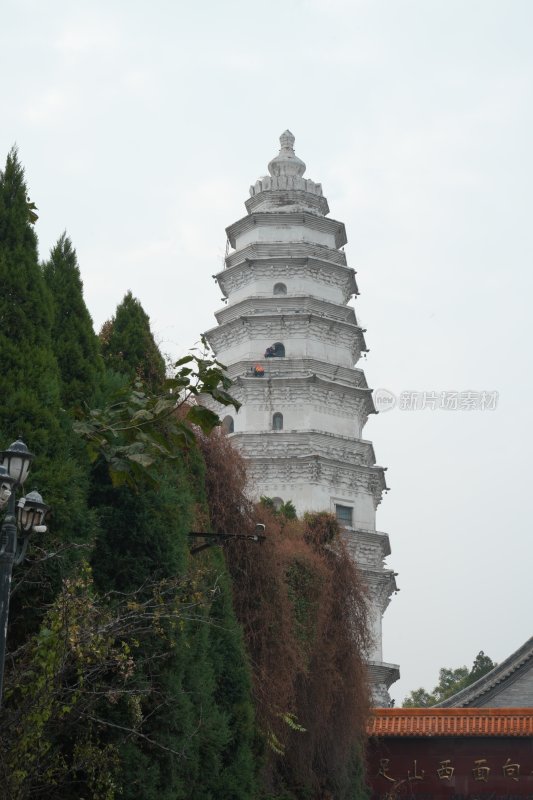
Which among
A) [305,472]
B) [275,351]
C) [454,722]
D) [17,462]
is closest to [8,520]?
[17,462]

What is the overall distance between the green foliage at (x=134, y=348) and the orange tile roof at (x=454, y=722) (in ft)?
43.6

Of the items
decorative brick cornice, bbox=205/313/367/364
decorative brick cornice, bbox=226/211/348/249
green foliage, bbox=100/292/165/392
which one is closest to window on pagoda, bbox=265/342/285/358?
decorative brick cornice, bbox=205/313/367/364

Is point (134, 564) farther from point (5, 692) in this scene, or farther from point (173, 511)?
point (5, 692)

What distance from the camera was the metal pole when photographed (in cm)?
709

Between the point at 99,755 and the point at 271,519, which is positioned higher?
the point at 271,519

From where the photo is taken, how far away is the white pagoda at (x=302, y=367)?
34.1 meters

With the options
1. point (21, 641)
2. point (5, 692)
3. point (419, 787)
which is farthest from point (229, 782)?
point (419, 787)

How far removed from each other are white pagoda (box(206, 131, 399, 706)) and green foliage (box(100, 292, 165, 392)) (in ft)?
→ 62.2

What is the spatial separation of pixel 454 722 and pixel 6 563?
64.9ft

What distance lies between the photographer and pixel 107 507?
1146 cm

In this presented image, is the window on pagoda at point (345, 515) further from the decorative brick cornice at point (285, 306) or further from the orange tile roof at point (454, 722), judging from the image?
the orange tile roof at point (454, 722)

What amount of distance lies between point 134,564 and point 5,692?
2955mm

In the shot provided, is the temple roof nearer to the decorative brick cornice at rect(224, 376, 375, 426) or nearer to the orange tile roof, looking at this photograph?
the orange tile roof

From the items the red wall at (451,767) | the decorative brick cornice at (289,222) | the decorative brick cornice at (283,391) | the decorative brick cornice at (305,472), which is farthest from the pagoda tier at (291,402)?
the red wall at (451,767)
